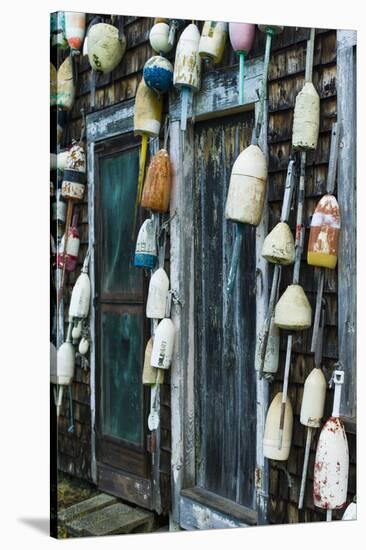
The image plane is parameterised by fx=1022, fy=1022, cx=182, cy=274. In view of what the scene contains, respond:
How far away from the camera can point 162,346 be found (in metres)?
4.31

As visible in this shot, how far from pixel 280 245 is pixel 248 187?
273mm

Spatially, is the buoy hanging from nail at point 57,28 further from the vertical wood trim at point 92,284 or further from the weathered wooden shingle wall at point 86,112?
the vertical wood trim at point 92,284

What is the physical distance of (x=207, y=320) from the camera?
4.39 m

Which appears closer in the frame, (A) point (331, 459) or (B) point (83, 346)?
(A) point (331, 459)

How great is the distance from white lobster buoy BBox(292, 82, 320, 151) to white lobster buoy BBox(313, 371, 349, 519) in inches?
37.9

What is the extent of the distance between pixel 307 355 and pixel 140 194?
97cm

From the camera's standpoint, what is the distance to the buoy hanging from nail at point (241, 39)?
13.9ft

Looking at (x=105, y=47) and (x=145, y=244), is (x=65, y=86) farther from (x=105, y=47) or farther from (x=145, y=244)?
(x=145, y=244)

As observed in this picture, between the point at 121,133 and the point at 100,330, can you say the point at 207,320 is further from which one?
the point at 121,133

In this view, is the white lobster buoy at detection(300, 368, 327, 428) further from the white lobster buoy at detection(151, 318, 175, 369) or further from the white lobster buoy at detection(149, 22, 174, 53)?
the white lobster buoy at detection(149, 22, 174, 53)

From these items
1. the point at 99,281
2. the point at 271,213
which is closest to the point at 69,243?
the point at 99,281

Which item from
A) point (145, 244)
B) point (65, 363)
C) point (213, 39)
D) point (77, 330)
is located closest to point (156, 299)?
point (145, 244)

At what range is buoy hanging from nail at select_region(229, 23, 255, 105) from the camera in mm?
4224

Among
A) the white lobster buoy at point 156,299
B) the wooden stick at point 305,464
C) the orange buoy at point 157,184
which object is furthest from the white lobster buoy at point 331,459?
the orange buoy at point 157,184
